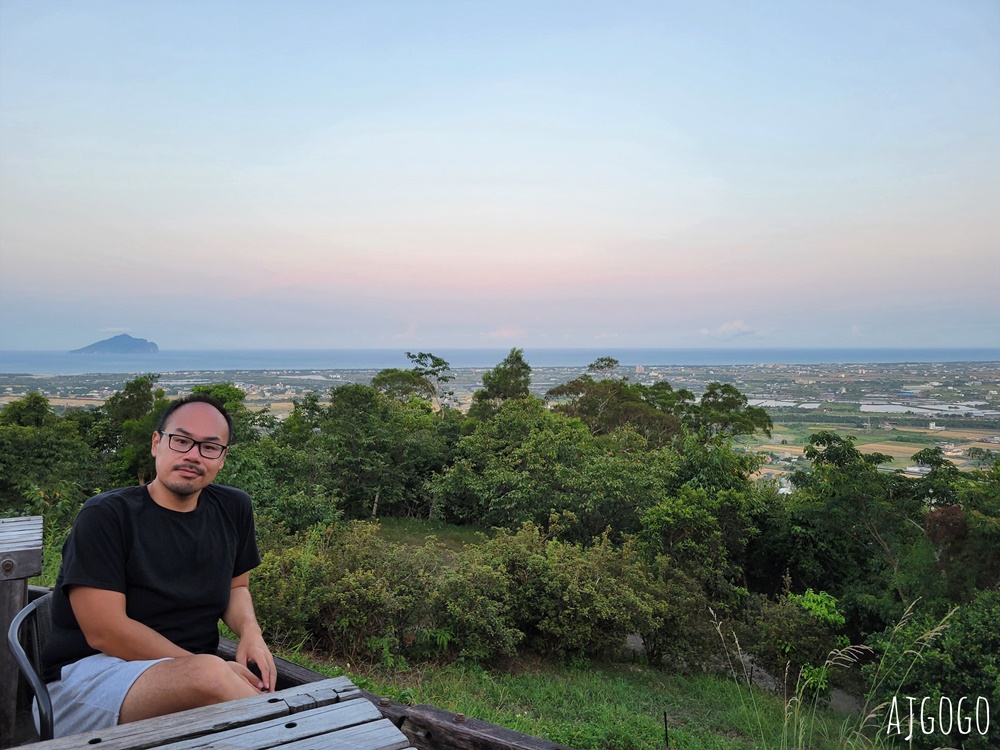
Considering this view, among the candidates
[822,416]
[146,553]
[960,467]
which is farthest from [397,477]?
[822,416]

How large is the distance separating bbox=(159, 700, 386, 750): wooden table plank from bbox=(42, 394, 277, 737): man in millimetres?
242

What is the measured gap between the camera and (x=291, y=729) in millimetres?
1307

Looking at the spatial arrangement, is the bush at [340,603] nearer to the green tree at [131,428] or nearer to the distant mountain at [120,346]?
the green tree at [131,428]

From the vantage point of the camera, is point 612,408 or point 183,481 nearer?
point 183,481

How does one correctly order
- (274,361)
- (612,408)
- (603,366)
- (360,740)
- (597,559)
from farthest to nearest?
(274,361)
(603,366)
(612,408)
(597,559)
(360,740)

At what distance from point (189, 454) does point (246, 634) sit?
574 mm

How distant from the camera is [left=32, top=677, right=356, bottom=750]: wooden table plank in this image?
1217 millimetres

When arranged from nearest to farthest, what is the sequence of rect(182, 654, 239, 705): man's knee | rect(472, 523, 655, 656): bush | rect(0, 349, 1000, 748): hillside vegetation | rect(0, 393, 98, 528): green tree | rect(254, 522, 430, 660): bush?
rect(182, 654, 239, 705): man's knee → rect(254, 522, 430, 660): bush → rect(0, 349, 1000, 748): hillside vegetation → rect(472, 523, 655, 656): bush → rect(0, 393, 98, 528): green tree

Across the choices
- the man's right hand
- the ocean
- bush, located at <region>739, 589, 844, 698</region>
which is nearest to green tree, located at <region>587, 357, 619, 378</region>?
the ocean

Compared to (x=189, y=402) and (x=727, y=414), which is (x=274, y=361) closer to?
(x=727, y=414)

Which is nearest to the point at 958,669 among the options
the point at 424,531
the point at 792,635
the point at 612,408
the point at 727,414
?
the point at 792,635

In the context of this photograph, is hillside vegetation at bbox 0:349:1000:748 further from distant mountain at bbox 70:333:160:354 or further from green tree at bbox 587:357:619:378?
distant mountain at bbox 70:333:160:354

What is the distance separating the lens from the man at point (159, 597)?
1536 millimetres

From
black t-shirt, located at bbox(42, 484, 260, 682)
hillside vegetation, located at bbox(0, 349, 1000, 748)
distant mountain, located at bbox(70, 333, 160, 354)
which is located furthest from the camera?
distant mountain, located at bbox(70, 333, 160, 354)
